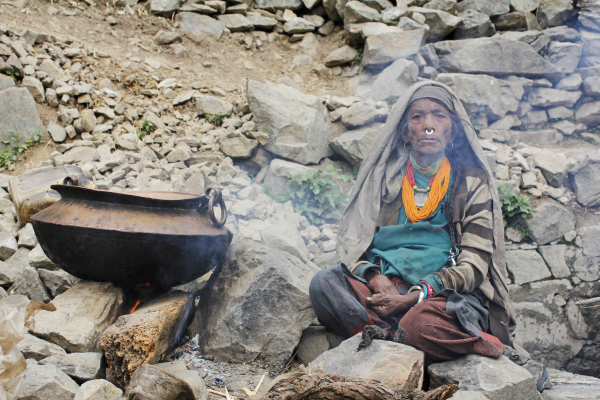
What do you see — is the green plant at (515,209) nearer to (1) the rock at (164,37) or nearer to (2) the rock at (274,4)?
(2) the rock at (274,4)

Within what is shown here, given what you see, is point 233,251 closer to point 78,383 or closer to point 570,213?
point 78,383

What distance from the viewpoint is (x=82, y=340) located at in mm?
2262

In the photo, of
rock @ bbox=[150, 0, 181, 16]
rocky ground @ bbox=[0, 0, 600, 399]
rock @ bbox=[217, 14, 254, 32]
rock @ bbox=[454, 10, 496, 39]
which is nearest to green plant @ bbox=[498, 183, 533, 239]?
rocky ground @ bbox=[0, 0, 600, 399]

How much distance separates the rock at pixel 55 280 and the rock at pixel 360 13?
20.5 feet

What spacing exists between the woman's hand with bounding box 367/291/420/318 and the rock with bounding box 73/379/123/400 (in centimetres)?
144

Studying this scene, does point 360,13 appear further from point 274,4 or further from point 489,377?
point 489,377

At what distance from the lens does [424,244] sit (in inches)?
106

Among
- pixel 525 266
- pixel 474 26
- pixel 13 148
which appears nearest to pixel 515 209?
pixel 525 266

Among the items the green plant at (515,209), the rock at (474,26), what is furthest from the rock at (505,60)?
the green plant at (515,209)

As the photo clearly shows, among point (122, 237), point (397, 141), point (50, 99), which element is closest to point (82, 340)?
point (122, 237)

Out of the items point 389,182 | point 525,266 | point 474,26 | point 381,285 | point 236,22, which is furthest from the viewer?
point 236,22

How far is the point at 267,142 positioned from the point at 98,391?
12.1 feet

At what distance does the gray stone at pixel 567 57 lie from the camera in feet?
20.1

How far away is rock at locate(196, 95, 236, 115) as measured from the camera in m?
5.56
